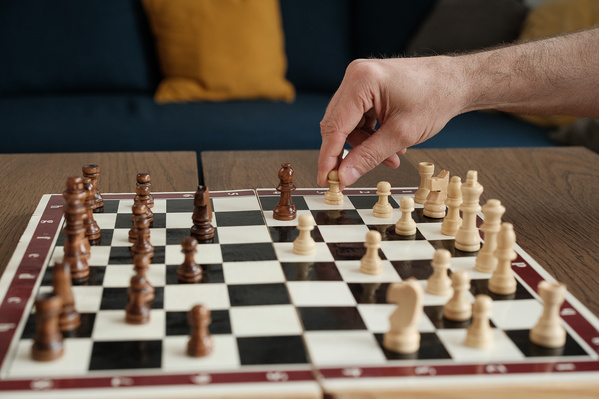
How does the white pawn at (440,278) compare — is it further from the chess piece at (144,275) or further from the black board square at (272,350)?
the chess piece at (144,275)

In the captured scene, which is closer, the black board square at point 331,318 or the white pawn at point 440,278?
the black board square at point 331,318

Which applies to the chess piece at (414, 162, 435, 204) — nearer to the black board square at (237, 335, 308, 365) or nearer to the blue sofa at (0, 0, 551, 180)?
the black board square at (237, 335, 308, 365)

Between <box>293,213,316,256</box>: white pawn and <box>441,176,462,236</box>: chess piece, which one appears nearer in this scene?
<box>293,213,316,256</box>: white pawn

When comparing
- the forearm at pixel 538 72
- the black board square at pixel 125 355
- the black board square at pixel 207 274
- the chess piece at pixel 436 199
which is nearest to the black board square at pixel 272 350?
the black board square at pixel 125 355

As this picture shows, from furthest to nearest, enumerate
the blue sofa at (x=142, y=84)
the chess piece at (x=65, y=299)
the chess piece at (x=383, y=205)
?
1. the blue sofa at (x=142, y=84)
2. the chess piece at (x=383, y=205)
3. the chess piece at (x=65, y=299)

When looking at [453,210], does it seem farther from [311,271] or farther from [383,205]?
[311,271]

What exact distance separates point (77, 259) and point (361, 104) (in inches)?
29.3

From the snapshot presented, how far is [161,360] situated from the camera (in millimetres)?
879

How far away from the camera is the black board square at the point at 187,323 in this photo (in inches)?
37.7

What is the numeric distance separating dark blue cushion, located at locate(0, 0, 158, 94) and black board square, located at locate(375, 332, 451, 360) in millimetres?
2856

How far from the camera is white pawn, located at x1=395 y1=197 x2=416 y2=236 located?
141 centimetres

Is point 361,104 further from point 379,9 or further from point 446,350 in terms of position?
point 379,9

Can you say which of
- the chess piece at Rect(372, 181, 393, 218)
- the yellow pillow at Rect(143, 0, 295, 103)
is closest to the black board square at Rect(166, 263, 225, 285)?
the chess piece at Rect(372, 181, 393, 218)

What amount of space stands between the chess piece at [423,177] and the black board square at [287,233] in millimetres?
329
